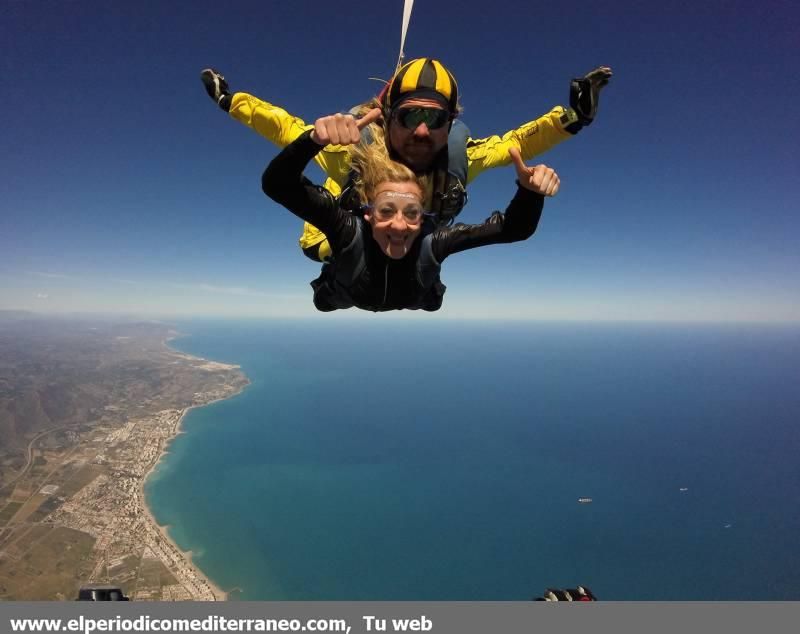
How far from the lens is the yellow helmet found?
1.86 m

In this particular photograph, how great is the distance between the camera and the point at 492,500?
33.8 meters

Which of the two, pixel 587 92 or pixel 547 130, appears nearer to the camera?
pixel 587 92

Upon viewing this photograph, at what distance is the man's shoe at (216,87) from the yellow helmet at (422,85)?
88 cm

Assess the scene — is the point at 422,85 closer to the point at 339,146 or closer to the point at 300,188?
the point at 339,146

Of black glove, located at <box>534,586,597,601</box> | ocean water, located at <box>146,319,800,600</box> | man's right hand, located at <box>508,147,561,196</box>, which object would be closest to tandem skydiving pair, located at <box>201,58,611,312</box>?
man's right hand, located at <box>508,147,561,196</box>

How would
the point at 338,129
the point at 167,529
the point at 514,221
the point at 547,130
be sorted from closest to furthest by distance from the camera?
the point at 338,129, the point at 514,221, the point at 547,130, the point at 167,529

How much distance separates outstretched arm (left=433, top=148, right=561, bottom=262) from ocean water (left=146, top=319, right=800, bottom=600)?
86.7 feet

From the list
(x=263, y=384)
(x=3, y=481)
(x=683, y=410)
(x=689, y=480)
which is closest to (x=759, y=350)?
(x=683, y=410)

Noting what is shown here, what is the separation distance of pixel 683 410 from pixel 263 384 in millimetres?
81814

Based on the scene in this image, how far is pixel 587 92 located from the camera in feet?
6.52

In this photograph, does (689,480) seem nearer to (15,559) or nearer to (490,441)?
(490,441)

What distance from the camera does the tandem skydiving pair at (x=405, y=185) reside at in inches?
69.4

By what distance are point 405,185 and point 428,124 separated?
351mm

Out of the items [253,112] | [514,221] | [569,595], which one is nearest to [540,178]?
[514,221]
